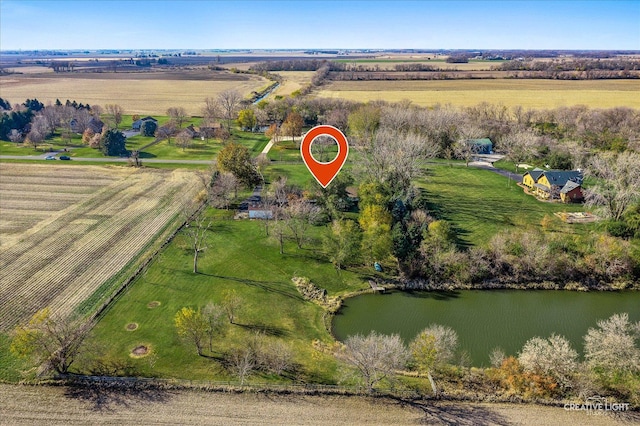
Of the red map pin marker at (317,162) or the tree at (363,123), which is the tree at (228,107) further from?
the red map pin marker at (317,162)

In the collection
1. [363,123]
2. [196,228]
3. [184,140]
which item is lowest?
[196,228]

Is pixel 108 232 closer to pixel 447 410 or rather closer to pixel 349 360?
pixel 349 360

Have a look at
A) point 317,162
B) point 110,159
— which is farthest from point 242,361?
point 110,159

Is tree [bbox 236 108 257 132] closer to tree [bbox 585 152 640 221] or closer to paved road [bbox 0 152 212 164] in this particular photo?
paved road [bbox 0 152 212 164]

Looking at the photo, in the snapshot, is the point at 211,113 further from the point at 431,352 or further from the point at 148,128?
the point at 431,352

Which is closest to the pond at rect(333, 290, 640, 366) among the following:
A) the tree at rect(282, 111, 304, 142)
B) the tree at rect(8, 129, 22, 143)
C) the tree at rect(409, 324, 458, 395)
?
the tree at rect(409, 324, 458, 395)

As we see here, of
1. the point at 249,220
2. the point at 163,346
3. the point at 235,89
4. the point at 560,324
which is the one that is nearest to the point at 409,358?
the point at 560,324
